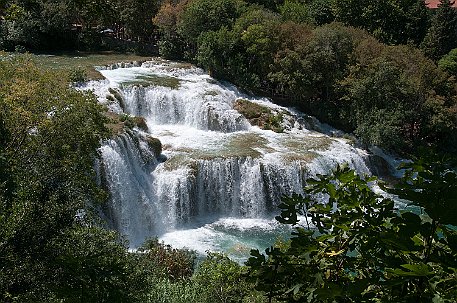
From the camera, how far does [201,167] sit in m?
17.3

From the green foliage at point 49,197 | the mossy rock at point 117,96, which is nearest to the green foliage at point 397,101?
the mossy rock at point 117,96

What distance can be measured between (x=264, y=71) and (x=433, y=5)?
2164 centimetres

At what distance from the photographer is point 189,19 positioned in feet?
90.6

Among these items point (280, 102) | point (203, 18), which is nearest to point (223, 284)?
point (280, 102)

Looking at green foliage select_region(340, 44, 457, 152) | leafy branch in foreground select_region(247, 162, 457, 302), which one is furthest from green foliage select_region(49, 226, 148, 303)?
green foliage select_region(340, 44, 457, 152)

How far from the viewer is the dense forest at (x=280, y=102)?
6.10ft

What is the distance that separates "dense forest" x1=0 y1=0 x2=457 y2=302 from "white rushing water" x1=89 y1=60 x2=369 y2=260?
2.44m

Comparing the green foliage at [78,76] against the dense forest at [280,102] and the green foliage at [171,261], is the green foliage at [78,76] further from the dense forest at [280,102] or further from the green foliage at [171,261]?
the green foliage at [171,261]

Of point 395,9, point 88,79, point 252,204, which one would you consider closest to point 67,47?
point 88,79

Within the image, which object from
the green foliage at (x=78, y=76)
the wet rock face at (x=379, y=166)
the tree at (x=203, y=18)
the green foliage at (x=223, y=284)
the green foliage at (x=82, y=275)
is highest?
the tree at (x=203, y=18)

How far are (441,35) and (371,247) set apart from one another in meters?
32.2

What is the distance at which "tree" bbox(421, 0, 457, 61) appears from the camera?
99.5ft

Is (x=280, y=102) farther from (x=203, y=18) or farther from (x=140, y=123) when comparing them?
(x=140, y=123)

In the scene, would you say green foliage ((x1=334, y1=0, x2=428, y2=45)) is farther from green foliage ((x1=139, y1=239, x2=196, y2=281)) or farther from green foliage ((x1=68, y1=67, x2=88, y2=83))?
green foliage ((x1=139, y1=239, x2=196, y2=281))
